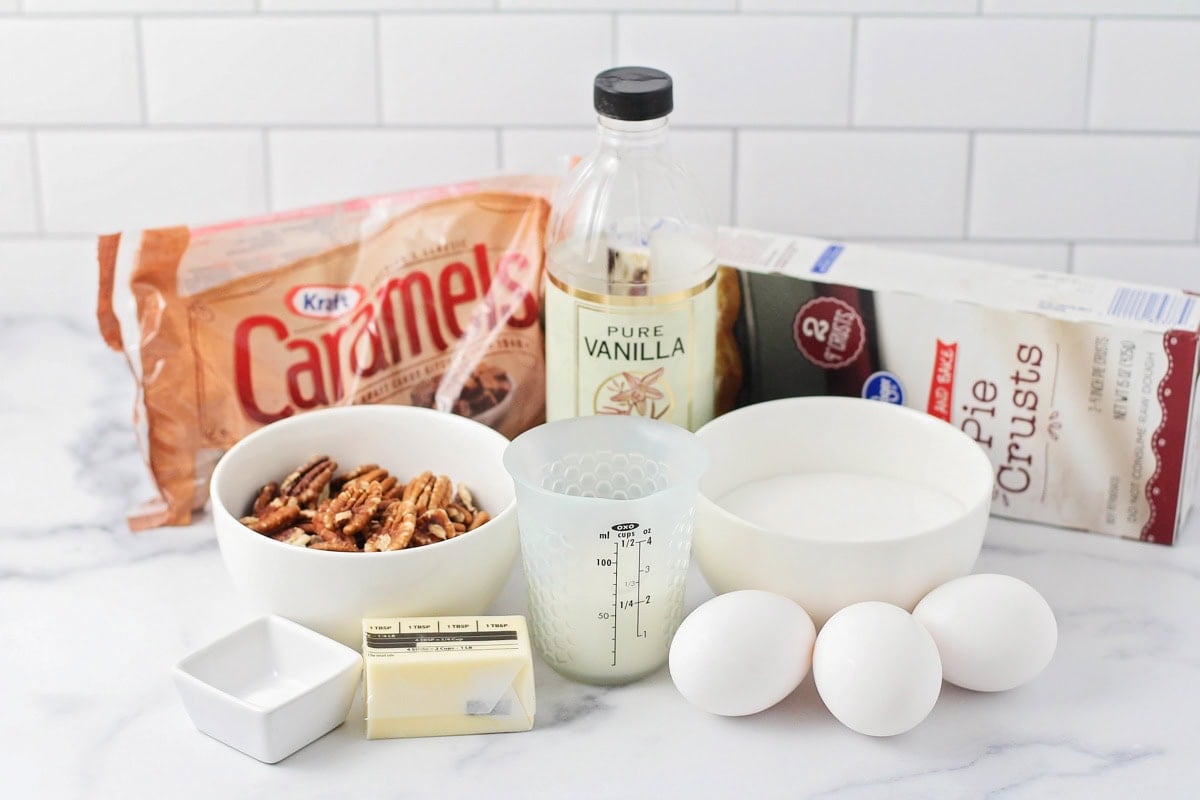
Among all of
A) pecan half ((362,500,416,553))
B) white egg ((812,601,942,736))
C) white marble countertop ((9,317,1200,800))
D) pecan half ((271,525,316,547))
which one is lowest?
white marble countertop ((9,317,1200,800))

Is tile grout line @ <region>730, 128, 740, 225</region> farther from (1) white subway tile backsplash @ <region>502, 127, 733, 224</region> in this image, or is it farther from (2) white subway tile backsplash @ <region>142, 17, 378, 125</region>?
(2) white subway tile backsplash @ <region>142, 17, 378, 125</region>

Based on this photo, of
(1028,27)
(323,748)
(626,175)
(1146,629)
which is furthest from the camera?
(1028,27)

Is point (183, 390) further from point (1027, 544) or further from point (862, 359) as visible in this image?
point (1027, 544)

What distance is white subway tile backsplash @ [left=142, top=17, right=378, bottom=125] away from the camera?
4.24ft

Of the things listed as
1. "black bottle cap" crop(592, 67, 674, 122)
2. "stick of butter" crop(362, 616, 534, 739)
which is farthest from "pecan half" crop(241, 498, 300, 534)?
"black bottle cap" crop(592, 67, 674, 122)

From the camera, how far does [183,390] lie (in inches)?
44.2

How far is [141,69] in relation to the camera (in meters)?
1.31

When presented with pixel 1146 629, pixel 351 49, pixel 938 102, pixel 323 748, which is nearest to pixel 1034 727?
pixel 1146 629

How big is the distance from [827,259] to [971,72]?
0.91ft

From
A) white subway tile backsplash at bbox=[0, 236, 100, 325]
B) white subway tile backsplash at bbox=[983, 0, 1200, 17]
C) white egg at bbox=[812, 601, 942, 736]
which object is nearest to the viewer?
white egg at bbox=[812, 601, 942, 736]

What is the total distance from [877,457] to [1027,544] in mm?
128

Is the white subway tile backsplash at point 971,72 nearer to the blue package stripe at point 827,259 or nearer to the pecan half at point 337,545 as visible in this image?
the blue package stripe at point 827,259

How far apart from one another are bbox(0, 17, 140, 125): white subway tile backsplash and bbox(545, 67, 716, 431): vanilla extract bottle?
46 centimetres

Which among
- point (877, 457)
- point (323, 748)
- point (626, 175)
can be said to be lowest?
point (323, 748)
